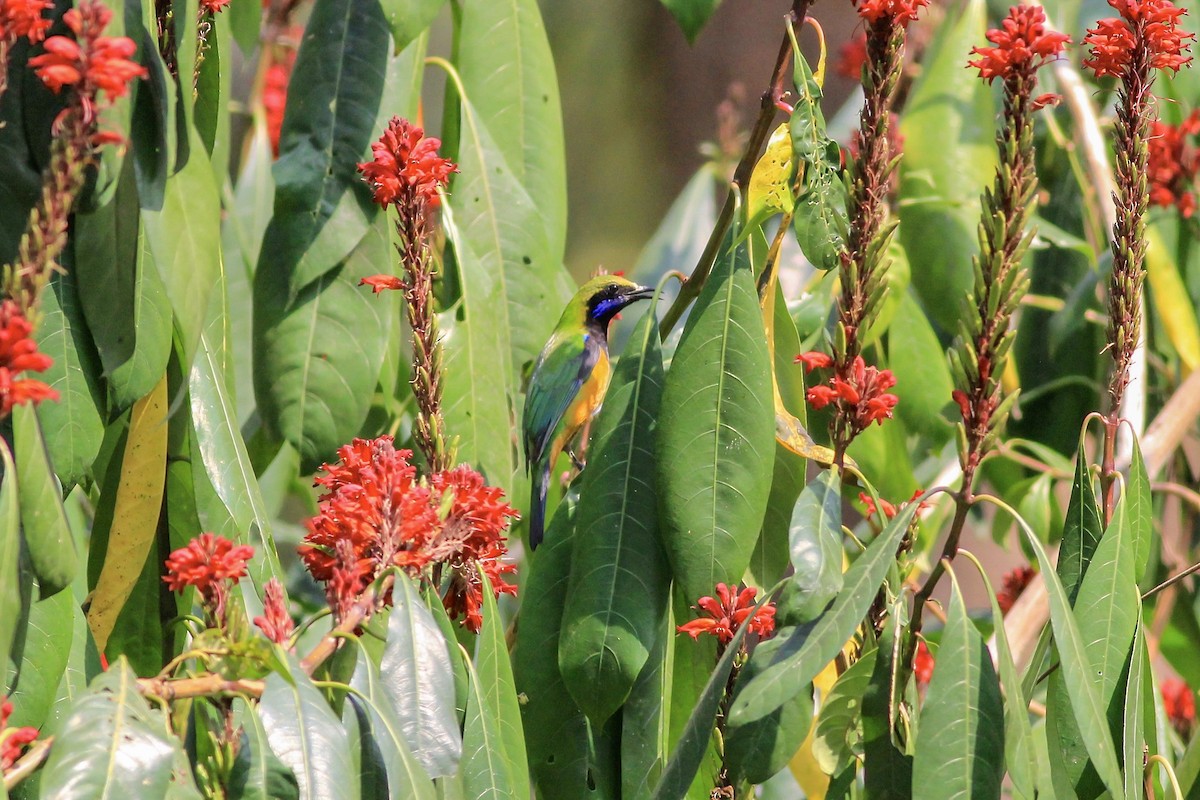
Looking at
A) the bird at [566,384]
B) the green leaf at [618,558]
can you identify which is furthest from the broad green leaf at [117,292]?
the bird at [566,384]

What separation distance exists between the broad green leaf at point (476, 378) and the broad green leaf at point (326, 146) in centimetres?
12

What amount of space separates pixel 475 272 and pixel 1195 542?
1.92 metres

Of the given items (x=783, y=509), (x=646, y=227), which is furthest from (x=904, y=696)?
(x=646, y=227)

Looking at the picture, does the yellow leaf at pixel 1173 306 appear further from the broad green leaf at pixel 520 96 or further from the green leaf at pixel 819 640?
the green leaf at pixel 819 640

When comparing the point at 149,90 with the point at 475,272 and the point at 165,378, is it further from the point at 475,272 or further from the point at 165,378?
the point at 475,272

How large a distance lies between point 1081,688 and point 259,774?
0.69m

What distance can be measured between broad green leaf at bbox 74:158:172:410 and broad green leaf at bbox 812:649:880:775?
2.37 feet

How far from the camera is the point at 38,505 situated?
0.93 meters

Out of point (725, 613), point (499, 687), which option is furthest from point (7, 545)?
point (725, 613)

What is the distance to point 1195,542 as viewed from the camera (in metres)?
2.75

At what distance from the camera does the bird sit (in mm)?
1846

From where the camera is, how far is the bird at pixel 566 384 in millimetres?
1846

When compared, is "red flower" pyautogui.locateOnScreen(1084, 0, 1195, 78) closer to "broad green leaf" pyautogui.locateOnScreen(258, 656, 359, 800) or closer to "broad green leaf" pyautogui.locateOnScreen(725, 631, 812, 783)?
"broad green leaf" pyautogui.locateOnScreen(725, 631, 812, 783)

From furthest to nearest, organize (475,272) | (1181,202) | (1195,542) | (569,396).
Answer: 1. (1195,542)
2. (1181,202)
3. (569,396)
4. (475,272)
